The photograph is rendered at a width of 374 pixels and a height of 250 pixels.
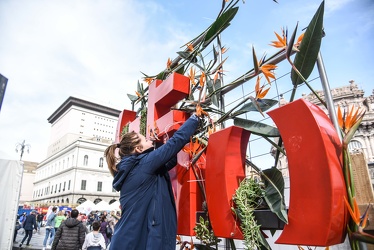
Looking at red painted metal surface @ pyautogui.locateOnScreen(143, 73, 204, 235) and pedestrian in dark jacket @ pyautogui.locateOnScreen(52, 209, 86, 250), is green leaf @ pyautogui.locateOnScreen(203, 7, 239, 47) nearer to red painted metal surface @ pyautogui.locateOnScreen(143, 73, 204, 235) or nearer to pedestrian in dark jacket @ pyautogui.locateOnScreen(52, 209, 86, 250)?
red painted metal surface @ pyautogui.locateOnScreen(143, 73, 204, 235)

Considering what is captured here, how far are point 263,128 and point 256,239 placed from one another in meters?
0.76

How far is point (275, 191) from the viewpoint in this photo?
5.32 ft

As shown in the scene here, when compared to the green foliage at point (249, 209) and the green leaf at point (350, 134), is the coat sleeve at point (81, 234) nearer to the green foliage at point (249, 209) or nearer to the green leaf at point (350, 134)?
the green foliage at point (249, 209)

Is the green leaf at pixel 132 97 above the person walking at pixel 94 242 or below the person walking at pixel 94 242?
above

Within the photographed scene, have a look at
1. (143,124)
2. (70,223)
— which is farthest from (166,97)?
(70,223)

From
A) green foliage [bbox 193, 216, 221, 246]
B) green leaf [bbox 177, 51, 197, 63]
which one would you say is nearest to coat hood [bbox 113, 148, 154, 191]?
green foliage [bbox 193, 216, 221, 246]

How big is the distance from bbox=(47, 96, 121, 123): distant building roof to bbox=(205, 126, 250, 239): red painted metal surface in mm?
59194

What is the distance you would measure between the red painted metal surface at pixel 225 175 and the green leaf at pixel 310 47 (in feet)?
1.98

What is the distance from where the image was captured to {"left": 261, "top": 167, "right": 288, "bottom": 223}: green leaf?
1503 mm

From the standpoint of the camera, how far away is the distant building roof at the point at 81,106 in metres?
56.5

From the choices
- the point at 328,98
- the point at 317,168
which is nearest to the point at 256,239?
the point at 317,168

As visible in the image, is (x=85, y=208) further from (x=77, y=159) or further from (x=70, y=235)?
(x=77, y=159)

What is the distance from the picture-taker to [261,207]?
1726mm

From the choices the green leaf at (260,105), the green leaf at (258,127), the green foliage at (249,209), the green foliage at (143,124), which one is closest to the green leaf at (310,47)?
the green leaf at (260,105)
